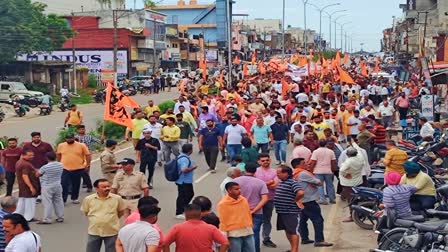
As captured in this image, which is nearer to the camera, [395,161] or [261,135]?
[395,161]

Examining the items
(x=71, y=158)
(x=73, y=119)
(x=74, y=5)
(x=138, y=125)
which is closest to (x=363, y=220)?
(x=71, y=158)

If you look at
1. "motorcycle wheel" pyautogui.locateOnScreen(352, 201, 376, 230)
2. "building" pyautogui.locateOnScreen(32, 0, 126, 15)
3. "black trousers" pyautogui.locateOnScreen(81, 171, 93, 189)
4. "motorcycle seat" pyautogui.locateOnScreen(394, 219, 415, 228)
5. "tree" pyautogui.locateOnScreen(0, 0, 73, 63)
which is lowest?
"motorcycle wheel" pyautogui.locateOnScreen(352, 201, 376, 230)

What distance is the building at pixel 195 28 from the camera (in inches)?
4163

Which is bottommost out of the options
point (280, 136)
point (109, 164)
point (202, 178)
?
point (202, 178)

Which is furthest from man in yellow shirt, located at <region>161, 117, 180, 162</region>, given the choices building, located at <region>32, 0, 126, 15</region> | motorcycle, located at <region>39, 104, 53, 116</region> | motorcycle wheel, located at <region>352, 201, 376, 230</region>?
building, located at <region>32, 0, 126, 15</region>

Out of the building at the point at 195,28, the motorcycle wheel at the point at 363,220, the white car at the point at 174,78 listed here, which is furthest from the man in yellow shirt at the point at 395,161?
the building at the point at 195,28

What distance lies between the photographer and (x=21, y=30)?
55719 mm

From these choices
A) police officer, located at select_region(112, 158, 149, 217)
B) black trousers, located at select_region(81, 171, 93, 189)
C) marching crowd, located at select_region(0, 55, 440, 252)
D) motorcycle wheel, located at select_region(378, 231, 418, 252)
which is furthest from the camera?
black trousers, located at select_region(81, 171, 93, 189)

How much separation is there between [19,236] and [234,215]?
264cm

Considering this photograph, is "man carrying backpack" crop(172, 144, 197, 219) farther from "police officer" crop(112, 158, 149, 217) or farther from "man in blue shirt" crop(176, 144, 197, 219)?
"police officer" crop(112, 158, 149, 217)

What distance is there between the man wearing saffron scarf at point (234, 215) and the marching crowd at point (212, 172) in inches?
0.5

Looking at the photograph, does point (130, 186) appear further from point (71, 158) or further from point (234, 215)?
point (71, 158)

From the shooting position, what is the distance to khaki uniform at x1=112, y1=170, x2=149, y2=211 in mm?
11242

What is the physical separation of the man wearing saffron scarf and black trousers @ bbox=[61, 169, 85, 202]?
6.14 meters
